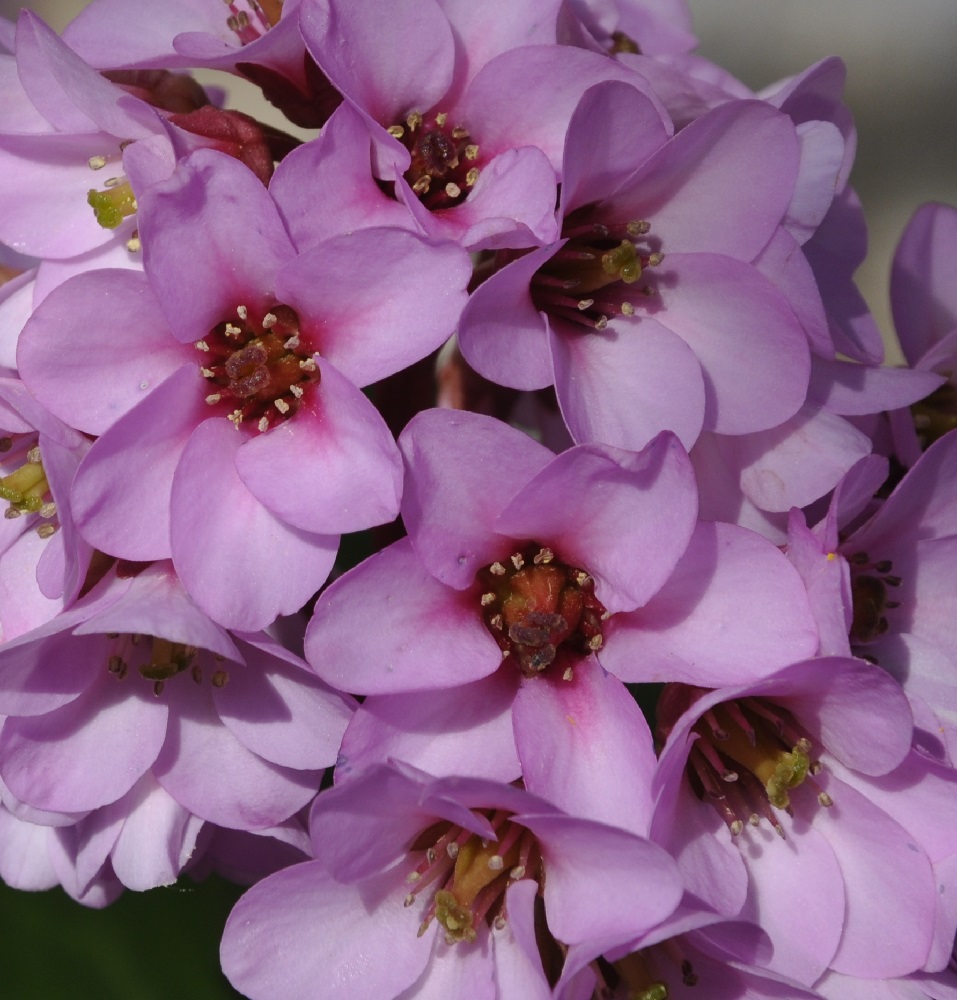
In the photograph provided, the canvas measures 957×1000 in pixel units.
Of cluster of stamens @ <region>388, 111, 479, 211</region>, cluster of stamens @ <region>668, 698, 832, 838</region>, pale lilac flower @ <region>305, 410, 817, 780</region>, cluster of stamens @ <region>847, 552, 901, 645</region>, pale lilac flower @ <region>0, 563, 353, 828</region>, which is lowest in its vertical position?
pale lilac flower @ <region>0, 563, 353, 828</region>

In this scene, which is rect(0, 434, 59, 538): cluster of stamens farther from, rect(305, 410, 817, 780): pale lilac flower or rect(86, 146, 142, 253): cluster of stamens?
rect(305, 410, 817, 780): pale lilac flower

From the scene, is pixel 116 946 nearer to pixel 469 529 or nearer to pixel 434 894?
pixel 434 894

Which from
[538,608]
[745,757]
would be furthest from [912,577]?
[538,608]

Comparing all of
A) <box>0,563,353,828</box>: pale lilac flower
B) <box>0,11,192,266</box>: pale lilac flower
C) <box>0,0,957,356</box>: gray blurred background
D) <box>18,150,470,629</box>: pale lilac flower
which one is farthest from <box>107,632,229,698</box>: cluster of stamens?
<box>0,0,957,356</box>: gray blurred background

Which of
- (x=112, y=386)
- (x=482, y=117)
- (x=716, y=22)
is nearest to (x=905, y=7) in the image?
(x=716, y=22)

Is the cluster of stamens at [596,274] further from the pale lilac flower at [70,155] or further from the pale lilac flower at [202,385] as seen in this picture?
the pale lilac flower at [70,155]

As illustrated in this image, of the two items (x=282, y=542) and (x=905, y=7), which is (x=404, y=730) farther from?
(x=905, y=7)
